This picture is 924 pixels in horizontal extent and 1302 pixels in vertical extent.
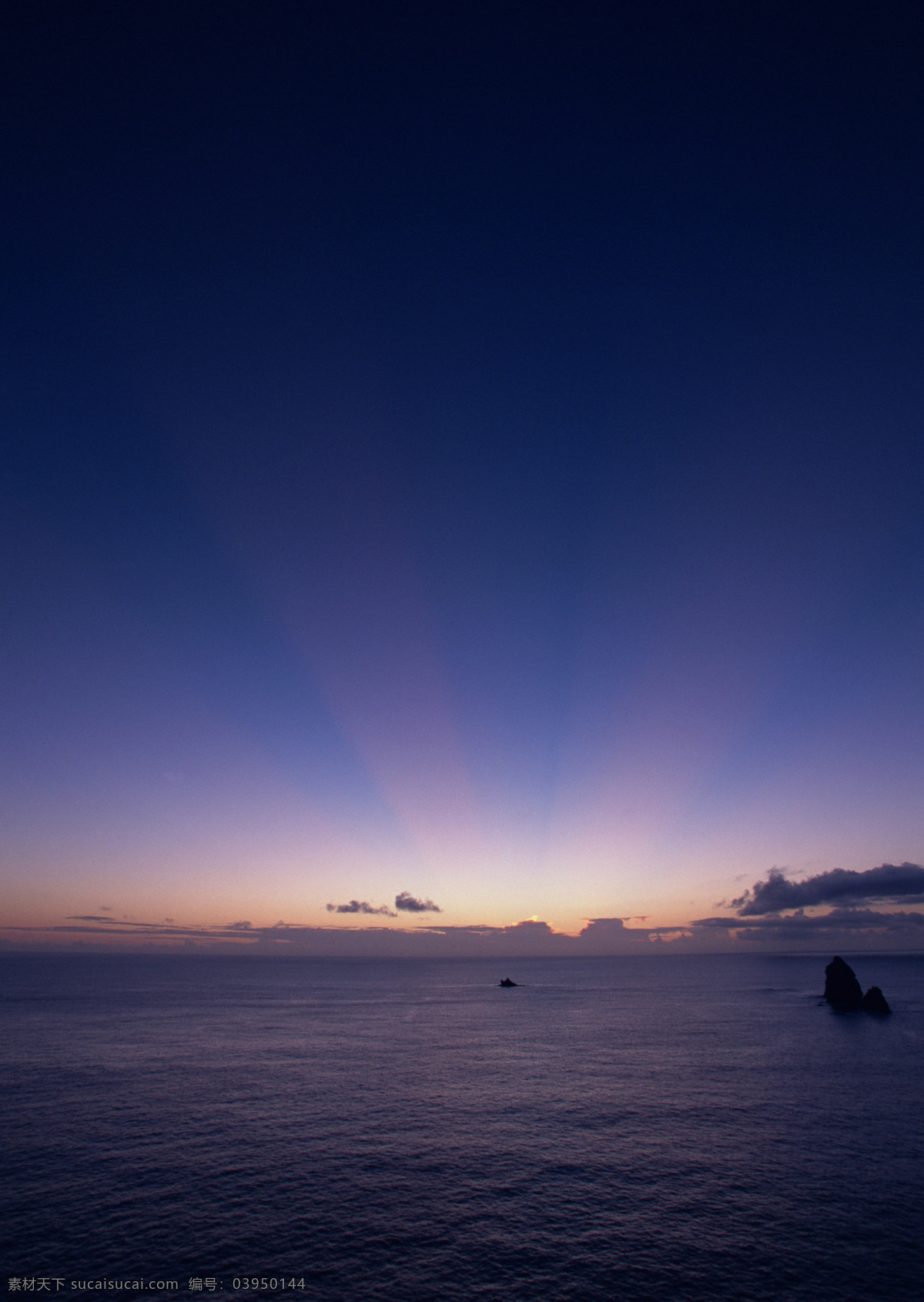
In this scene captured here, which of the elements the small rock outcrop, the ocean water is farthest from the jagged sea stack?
the ocean water

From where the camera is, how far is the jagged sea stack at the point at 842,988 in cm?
15150

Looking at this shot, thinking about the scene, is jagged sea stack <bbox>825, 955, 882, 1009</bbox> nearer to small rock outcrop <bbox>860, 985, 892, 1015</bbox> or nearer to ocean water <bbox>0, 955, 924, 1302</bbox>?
small rock outcrop <bbox>860, 985, 892, 1015</bbox>

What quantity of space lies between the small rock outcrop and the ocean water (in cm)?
5005

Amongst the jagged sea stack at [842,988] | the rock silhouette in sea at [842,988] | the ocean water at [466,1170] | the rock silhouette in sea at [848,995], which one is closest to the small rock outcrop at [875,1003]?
the rock silhouette in sea at [848,995]

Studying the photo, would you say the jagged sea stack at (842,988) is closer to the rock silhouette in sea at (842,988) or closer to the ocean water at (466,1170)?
the rock silhouette in sea at (842,988)

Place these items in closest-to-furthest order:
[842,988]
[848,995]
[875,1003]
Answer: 1. [875,1003]
2. [848,995]
3. [842,988]

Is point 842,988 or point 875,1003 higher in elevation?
point 875,1003

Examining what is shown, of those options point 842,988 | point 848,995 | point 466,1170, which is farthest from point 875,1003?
point 466,1170

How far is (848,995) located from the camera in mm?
152875

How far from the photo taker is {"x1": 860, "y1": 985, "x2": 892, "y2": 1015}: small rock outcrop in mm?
139375

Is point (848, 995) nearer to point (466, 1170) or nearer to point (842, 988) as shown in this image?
point (842, 988)

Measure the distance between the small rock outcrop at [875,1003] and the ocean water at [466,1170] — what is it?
5005 cm

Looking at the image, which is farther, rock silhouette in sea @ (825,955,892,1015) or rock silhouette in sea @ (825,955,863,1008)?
rock silhouette in sea @ (825,955,863,1008)

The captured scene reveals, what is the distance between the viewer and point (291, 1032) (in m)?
113
